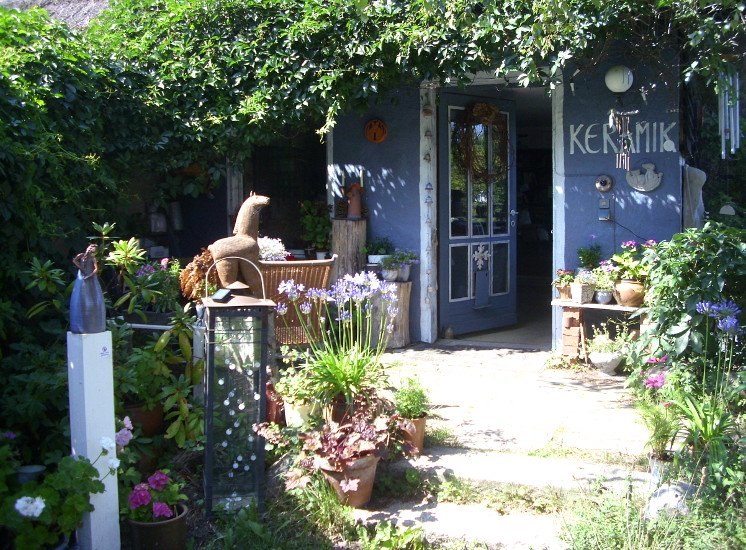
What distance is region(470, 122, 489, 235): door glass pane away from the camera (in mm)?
7500

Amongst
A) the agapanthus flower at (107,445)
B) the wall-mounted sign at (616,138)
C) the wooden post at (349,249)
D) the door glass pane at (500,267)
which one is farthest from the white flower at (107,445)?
the door glass pane at (500,267)

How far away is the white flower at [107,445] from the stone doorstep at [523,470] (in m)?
1.44

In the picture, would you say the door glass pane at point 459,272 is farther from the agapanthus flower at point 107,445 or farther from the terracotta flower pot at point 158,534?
the agapanthus flower at point 107,445

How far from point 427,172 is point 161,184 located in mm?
2429

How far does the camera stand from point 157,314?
5.48m

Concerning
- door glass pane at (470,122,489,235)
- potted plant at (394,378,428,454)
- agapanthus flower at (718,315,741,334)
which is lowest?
potted plant at (394,378,428,454)

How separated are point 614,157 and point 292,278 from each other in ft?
9.48

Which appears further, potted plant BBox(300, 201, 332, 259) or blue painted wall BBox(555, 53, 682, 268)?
potted plant BBox(300, 201, 332, 259)

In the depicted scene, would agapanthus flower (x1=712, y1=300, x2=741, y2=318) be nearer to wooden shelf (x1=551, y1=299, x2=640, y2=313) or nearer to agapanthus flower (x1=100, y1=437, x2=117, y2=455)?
wooden shelf (x1=551, y1=299, x2=640, y2=313)

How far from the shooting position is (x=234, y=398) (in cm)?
409

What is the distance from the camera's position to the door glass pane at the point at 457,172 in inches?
291

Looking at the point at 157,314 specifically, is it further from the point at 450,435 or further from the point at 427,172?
the point at 427,172

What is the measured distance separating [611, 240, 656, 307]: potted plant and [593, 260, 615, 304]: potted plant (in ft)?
0.14

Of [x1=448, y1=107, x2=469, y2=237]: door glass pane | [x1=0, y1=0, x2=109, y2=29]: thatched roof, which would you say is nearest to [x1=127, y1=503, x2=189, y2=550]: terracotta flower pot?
[x1=448, y1=107, x2=469, y2=237]: door glass pane
